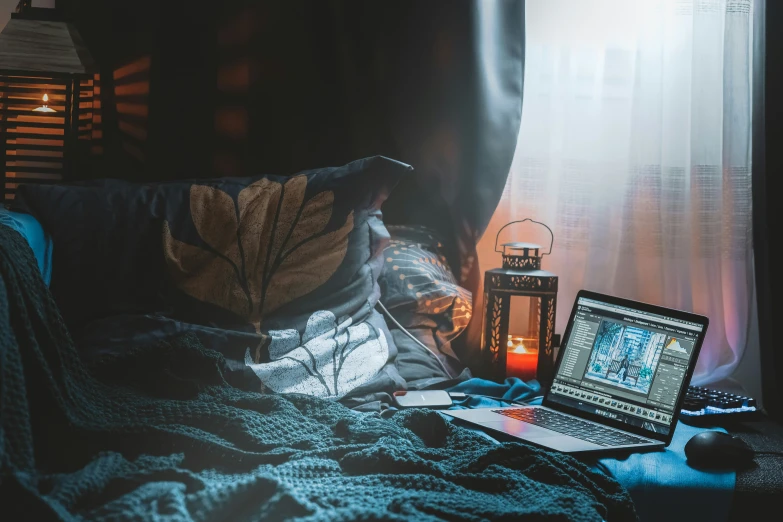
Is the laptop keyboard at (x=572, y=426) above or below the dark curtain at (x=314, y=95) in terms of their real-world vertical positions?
below

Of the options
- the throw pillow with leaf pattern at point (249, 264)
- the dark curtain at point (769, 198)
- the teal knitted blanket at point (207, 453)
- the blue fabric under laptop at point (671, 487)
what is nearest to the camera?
the teal knitted blanket at point (207, 453)

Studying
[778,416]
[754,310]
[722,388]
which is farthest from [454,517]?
[754,310]

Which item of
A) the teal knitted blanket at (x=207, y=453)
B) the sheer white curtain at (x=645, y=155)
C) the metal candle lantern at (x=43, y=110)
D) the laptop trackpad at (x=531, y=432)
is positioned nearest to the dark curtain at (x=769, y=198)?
the sheer white curtain at (x=645, y=155)

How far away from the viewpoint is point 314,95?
6.37 ft

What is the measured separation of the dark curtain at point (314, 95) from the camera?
183 centimetres

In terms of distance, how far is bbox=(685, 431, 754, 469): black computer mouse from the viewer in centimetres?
106

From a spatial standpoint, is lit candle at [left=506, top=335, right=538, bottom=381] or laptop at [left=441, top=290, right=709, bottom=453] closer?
laptop at [left=441, top=290, right=709, bottom=453]

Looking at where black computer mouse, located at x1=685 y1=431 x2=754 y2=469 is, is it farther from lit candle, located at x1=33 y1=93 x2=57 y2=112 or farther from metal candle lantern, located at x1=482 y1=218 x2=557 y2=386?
lit candle, located at x1=33 y1=93 x2=57 y2=112

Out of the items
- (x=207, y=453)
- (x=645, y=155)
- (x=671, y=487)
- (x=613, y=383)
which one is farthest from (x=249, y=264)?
(x=645, y=155)

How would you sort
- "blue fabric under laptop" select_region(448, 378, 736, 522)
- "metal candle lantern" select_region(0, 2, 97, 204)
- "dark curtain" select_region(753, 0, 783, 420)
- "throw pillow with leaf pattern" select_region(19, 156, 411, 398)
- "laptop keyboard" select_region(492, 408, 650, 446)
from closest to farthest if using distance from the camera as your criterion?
"blue fabric under laptop" select_region(448, 378, 736, 522), "laptop keyboard" select_region(492, 408, 650, 446), "throw pillow with leaf pattern" select_region(19, 156, 411, 398), "dark curtain" select_region(753, 0, 783, 420), "metal candle lantern" select_region(0, 2, 97, 204)

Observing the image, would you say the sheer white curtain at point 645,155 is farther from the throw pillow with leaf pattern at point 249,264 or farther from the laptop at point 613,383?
the throw pillow with leaf pattern at point 249,264

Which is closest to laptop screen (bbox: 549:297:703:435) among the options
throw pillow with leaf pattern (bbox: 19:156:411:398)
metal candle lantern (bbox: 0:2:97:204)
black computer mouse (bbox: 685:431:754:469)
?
black computer mouse (bbox: 685:431:754:469)

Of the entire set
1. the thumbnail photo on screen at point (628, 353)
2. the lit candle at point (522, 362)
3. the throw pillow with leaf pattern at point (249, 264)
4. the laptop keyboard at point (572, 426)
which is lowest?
the laptop keyboard at point (572, 426)

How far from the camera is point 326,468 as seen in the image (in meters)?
0.92
